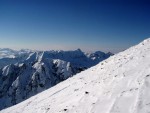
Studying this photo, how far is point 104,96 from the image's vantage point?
48.3ft

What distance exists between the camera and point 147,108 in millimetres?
10836

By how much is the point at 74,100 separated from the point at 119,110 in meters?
6.02

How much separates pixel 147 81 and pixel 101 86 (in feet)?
14.7

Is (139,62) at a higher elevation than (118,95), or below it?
higher

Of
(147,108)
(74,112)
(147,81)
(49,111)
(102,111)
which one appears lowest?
(49,111)

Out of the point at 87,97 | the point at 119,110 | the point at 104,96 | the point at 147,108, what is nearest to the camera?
the point at 147,108

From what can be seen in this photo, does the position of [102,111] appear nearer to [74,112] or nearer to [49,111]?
[74,112]

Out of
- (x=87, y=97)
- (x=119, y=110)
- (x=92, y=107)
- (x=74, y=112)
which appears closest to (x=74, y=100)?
(x=87, y=97)

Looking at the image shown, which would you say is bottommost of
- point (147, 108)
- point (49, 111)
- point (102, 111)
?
point (49, 111)

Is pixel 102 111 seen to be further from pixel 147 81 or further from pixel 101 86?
pixel 101 86

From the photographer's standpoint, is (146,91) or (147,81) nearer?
(146,91)

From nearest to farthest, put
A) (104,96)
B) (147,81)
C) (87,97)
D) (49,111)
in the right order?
(147,81), (104,96), (87,97), (49,111)

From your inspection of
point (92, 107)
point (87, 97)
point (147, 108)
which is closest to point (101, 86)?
point (87, 97)

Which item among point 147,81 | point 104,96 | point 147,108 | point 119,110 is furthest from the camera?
point 104,96
